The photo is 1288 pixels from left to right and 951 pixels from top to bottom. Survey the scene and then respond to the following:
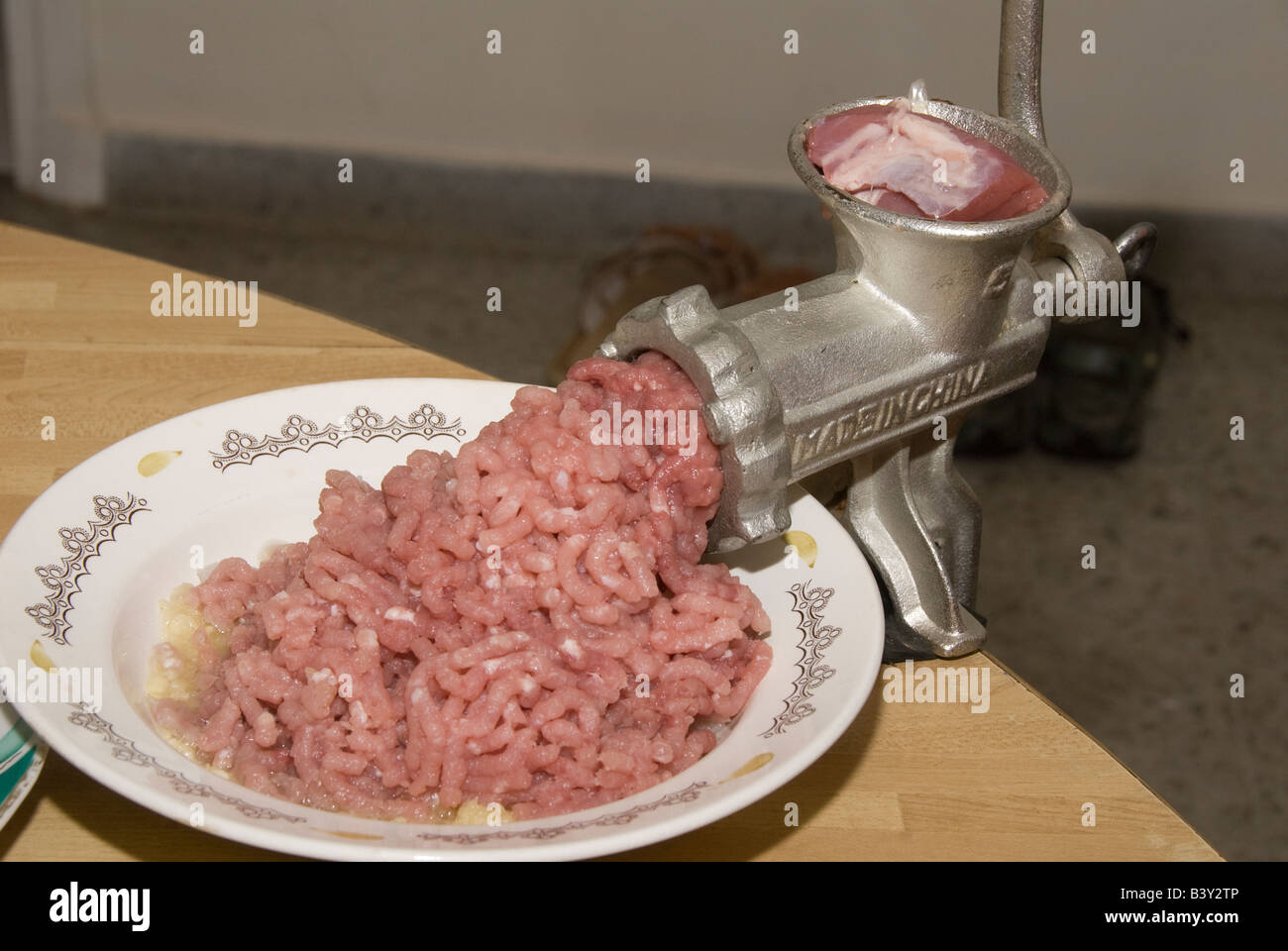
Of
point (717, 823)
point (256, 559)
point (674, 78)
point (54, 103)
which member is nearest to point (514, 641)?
point (717, 823)

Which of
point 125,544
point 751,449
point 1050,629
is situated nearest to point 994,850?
point 751,449

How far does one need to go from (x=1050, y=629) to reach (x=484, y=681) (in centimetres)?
183

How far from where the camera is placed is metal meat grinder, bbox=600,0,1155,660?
1069mm

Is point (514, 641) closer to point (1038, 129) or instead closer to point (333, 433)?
point (333, 433)

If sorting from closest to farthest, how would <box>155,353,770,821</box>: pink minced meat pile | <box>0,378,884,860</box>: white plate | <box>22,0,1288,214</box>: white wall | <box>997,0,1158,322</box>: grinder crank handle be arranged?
1. <box>0,378,884,860</box>: white plate
2. <box>155,353,770,821</box>: pink minced meat pile
3. <box>997,0,1158,322</box>: grinder crank handle
4. <box>22,0,1288,214</box>: white wall

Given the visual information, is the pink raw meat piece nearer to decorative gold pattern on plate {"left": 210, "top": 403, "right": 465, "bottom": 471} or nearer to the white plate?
the white plate

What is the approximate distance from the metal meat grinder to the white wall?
1.92 metres

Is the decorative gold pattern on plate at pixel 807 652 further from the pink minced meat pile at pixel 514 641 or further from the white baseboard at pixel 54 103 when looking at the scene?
the white baseboard at pixel 54 103

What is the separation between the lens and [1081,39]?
311cm

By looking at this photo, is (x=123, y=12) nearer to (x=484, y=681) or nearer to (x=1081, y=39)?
(x=1081, y=39)

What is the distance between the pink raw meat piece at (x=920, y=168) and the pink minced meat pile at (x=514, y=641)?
9.2 inches

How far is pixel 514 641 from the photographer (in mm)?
1048

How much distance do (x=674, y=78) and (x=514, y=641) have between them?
95.5 inches

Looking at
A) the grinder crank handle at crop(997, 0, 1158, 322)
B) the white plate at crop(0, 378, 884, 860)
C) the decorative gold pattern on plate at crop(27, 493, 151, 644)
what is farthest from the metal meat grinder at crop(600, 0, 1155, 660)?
the decorative gold pattern on plate at crop(27, 493, 151, 644)
